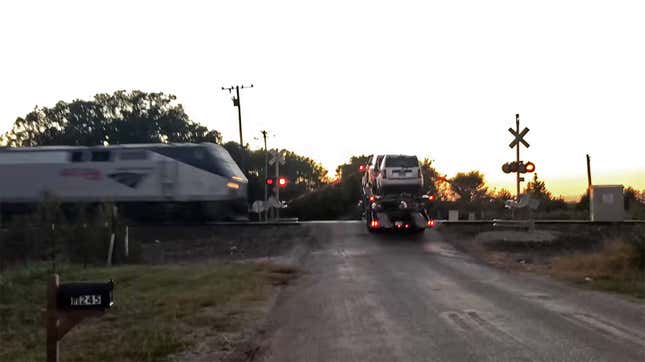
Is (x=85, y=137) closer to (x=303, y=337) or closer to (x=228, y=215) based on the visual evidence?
(x=228, y=215)

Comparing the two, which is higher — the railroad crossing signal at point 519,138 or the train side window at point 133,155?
the train side window at point 133,155

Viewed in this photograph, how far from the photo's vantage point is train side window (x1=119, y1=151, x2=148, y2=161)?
36.3 metres

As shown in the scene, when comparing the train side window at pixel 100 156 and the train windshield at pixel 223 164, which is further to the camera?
the train side window at pixel 100 156

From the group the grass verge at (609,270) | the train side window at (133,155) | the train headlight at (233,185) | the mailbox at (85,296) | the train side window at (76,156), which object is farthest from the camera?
the train side window at (76,156)

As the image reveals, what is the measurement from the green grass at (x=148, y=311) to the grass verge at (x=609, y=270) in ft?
23.5

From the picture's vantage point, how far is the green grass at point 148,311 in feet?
29.8

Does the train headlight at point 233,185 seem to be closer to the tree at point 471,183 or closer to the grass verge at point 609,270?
the grass verge at point 609,270

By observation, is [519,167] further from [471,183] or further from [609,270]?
[471,183]

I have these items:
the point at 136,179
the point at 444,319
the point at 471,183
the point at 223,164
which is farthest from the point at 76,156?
the point at 471,183

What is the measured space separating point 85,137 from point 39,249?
201 feet

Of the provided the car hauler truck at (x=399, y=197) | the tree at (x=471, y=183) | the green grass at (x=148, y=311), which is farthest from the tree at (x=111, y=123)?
the green grass at (x=148, y=311)

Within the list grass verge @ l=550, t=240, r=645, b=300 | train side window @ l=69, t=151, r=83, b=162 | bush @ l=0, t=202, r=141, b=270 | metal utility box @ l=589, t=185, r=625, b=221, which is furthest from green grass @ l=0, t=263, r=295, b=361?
train side window @ l=69, t=151, r=83, b=162

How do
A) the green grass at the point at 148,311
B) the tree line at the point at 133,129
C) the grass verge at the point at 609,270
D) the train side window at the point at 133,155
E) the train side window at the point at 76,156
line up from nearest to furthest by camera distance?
the green grass at the point at 148,311 < the grass verge at the point at 609,270 < the train side window at the point at 133,155 < the train side window at the point at 76,156 < the tree line at the point at 133,129

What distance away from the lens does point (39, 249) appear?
23812 mm
